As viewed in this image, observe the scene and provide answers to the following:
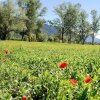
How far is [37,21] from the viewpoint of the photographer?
352 feet

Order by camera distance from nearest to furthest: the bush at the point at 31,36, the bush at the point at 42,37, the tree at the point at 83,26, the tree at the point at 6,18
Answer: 1. the tree at the point at 6,18
2. the bush at the point at 31,36
3. the bush at the point at 42,37
4. the tree at the point at 83,26

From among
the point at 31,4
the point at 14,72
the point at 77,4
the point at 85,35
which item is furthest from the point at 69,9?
the point at 14,72

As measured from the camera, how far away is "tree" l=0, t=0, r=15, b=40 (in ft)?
289

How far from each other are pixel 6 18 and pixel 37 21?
19647 mm

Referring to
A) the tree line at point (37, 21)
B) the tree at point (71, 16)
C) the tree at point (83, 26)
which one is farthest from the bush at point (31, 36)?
the tree at point (83, 26)

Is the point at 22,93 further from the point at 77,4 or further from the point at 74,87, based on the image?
the point at 77,4

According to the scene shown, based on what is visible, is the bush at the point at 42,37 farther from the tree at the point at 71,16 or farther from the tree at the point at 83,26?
the tree at the point at 83,26

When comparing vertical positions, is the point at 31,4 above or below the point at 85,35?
above

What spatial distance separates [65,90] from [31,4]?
97.9 meters

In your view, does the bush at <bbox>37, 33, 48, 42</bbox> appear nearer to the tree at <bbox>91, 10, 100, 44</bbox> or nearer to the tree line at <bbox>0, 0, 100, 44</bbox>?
the tree line at <bbox>0, 0, 100, 44</bbox>

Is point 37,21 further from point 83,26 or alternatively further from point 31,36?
point 83,26

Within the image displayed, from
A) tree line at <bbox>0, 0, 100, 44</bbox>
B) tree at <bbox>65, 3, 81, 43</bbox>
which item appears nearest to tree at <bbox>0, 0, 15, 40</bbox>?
tree line at <bbox>0, 0, 100, 44</bbox>

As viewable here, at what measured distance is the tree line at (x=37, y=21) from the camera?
89.8 m

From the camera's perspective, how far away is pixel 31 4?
103125mm
